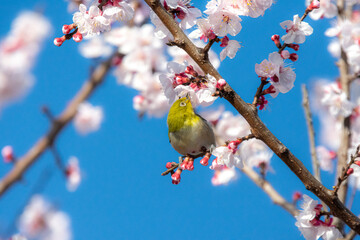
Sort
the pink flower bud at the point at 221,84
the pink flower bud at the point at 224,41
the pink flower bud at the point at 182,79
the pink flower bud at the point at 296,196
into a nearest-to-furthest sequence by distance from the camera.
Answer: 1. the pink flower bud at the point at 221,84
2. the pink flower bud at the point at 182,79
3. the pink flower bud at the point at 224,41
4. the pink flower bud at the point at 296,196

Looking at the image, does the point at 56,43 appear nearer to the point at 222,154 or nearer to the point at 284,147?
the point at 222,154

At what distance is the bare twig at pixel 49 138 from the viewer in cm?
498

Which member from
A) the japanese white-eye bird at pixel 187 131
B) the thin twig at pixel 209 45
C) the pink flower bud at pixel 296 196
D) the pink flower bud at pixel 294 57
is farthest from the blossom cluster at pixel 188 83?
the pink flower bud at pixel 296 196

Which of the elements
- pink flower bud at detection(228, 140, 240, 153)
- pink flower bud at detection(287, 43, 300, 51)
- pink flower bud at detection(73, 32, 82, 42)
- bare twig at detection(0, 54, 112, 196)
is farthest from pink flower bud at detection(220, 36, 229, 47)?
bare twig at detection(0, 54, 112, 196)

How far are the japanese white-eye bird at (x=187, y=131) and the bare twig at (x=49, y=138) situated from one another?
258 centimetres

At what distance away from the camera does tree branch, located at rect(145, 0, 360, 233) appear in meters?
1.75

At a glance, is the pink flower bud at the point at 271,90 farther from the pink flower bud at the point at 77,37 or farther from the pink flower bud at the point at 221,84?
the pink flower bud at the point at 77,37

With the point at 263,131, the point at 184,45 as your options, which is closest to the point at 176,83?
the point at 184,45

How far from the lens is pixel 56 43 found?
2.01 metres

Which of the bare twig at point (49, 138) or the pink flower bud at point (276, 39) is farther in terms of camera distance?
the bare twig at point (49, 138)

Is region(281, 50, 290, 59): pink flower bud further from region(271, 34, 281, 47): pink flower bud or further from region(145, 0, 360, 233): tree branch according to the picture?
region(145, 0, 360, 233): tree branch

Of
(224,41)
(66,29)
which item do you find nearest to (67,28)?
(66,29)

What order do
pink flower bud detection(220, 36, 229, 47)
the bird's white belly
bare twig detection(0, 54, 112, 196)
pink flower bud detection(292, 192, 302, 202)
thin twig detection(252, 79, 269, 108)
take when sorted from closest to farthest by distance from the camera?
thin twig detection(252, 79, 269, 108) < pink flower bud detection(220, 36, 229, 47) < the bird's white belly < pink flower bud detection(292, 192, 302, 202) < bare twig detection(0, 54, 112, 196)

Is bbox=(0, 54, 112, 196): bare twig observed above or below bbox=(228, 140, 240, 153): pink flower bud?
above
